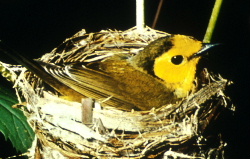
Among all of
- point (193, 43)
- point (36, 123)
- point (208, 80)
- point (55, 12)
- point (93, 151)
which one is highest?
point (55, 12)

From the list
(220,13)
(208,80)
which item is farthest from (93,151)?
(220,13)

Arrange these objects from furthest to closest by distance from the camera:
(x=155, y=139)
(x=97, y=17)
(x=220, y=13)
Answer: (x=97, y=17)
(x=220, y=13)
(x=155, y=139)

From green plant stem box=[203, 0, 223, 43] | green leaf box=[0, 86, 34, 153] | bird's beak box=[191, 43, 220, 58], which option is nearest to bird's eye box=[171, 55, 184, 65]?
bird's beak box=[191, 43, 220, 58]

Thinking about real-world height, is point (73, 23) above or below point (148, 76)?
above

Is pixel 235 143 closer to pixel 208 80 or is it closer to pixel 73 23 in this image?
pixel 208 80

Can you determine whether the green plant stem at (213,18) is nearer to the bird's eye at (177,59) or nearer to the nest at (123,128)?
the bird's eye at (177,59)

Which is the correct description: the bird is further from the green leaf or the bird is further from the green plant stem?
the green leaf

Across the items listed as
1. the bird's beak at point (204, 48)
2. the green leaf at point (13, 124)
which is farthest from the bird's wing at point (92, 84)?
the bird's beak at point (204, 48)
